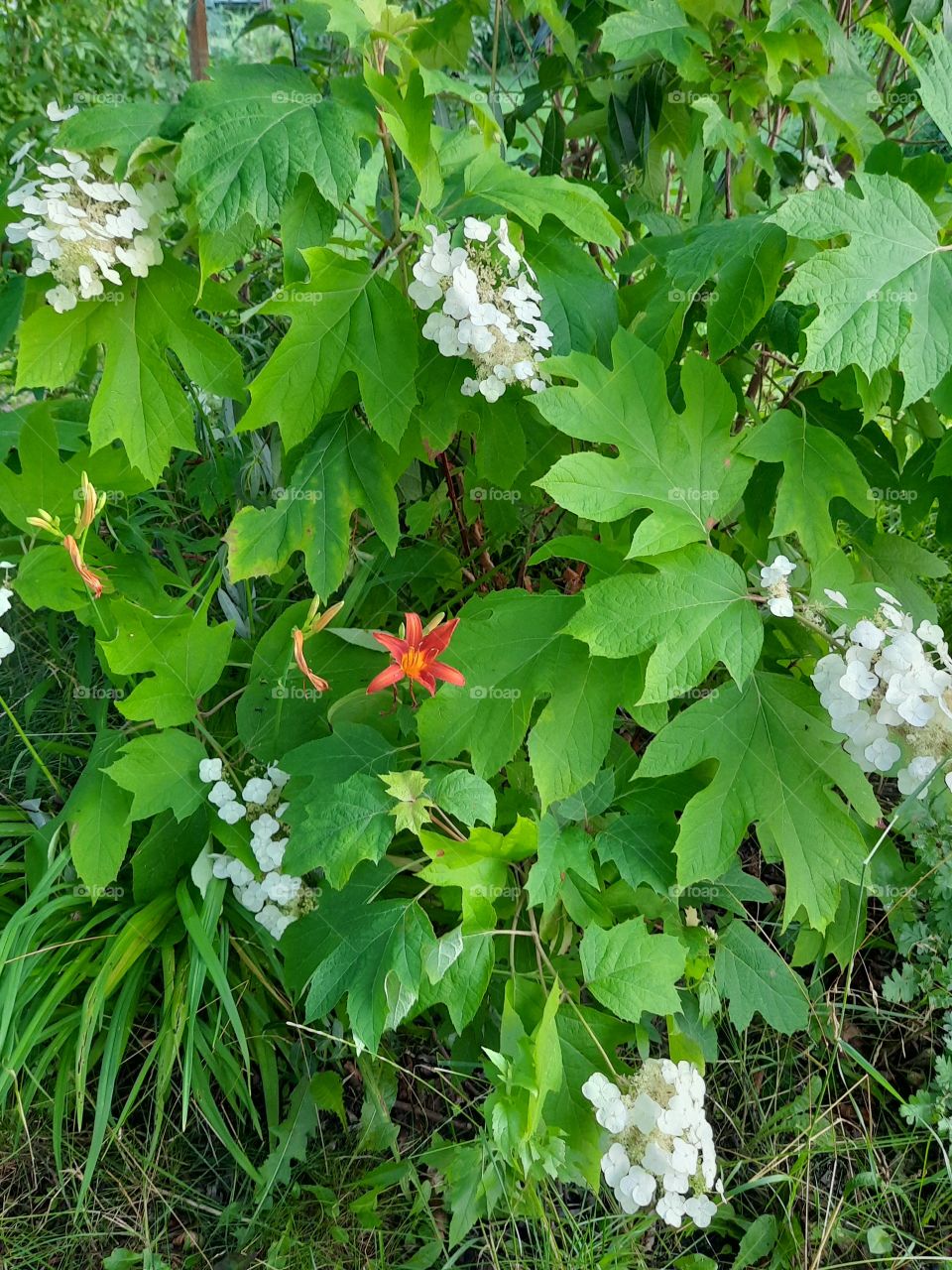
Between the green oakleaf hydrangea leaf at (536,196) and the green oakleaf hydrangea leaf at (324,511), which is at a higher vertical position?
the green oakleaf hydrangea leaf at (536,196)

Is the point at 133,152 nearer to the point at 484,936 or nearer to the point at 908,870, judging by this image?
the point at 484,936

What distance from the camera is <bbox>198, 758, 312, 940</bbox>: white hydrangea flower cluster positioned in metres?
1.44

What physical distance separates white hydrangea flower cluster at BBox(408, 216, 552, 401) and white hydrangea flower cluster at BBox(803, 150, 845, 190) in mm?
544

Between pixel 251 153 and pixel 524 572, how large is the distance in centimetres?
89

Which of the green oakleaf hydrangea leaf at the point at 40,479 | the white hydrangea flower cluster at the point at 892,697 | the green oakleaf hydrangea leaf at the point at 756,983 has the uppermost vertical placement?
the green oakleaf hydrangea leaf at the point at 40,479

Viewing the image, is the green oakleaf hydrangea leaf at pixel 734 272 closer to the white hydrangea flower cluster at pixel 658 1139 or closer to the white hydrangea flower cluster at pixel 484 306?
the white hydrangea flower cluster at pixel 484 306

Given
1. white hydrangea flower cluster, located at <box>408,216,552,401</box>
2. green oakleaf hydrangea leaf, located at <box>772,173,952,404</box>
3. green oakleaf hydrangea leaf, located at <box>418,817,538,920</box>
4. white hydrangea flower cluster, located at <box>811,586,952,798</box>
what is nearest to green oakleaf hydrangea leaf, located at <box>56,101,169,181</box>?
white hydrangea flower cluster, located at <box>408,216,552,401</box>

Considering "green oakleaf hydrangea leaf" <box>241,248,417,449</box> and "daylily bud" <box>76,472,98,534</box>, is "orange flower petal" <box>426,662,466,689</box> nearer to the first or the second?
"green oakleaf hydrangea leaf" <box>241,248,417,449</box>

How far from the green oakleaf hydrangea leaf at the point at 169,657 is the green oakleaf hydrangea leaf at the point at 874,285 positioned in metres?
0.98

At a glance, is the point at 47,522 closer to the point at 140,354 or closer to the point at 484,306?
the point at 140,354

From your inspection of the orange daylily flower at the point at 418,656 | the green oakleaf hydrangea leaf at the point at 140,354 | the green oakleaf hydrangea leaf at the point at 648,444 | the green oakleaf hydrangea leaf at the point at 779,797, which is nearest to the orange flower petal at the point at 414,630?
the orange daylily flower at the point at 418,656

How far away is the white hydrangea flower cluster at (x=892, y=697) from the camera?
1104 mm

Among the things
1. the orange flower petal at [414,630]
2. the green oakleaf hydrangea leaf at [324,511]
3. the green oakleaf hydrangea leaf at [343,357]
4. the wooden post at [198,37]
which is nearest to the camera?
the orange flower petal at [414,630]

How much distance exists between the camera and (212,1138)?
5.56ft
